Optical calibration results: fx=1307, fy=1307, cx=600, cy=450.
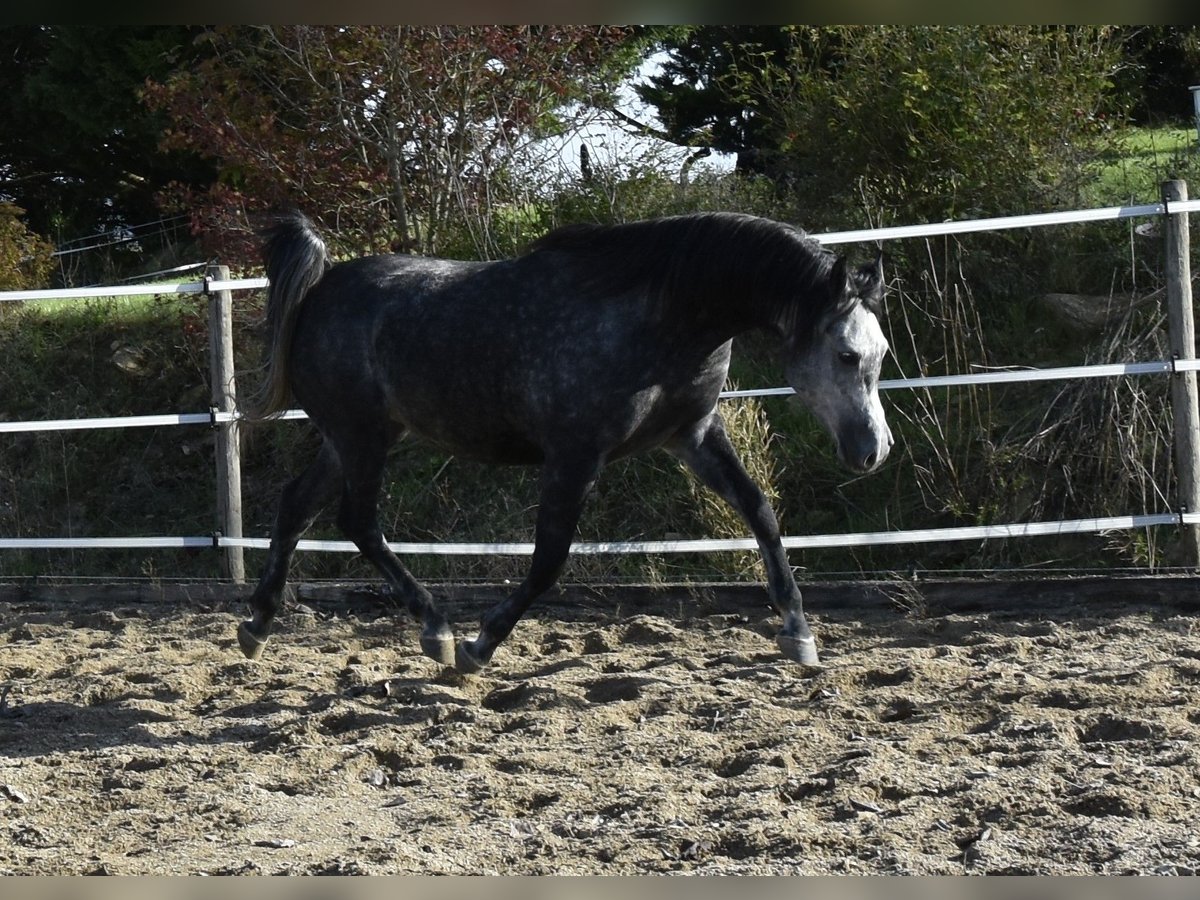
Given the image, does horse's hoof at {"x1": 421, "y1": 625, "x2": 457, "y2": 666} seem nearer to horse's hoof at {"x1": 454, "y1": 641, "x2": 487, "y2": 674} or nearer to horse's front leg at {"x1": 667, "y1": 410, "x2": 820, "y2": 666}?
horse's hoof at {"x1": 454, "y1": 641, "x2": 487, "y2": 674}

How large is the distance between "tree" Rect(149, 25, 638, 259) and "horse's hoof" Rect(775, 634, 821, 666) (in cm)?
405

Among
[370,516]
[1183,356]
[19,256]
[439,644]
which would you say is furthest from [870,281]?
[19,256]

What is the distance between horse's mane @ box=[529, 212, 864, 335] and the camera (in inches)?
165

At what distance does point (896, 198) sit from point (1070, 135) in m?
1.11

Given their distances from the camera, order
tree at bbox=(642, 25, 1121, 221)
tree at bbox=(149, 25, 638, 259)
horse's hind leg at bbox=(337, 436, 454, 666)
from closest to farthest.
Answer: horse's hind leg at bbox=(337, 436, 454, 666), tree at bbox=(642, 25, 1121, 221), tree at bbox=(149, 25, 638, 259)

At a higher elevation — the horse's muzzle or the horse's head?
the horse's head

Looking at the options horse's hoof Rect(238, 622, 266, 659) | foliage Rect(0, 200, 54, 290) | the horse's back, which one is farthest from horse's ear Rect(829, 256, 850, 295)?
foliage Rect(0, 200, 54, 290)

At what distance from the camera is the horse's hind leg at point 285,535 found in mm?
5094

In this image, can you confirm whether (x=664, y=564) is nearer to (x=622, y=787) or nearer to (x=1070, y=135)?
(x=622, y=787)

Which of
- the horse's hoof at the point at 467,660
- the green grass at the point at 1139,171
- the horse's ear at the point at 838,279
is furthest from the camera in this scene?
the green grass at the point at 1139,171

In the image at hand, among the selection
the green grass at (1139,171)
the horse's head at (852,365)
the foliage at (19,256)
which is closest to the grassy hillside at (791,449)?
the green grass at (1139,171)

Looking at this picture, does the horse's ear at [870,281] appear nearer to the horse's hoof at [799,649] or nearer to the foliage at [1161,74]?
the horse's hoof at [799,649]

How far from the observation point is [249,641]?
5109mm

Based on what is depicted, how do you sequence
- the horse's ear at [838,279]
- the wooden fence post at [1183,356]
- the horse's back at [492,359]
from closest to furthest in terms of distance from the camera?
the horse's ear at [838,279] → the horse's back at [492,359] → the wooden fence post at [1183,356]
